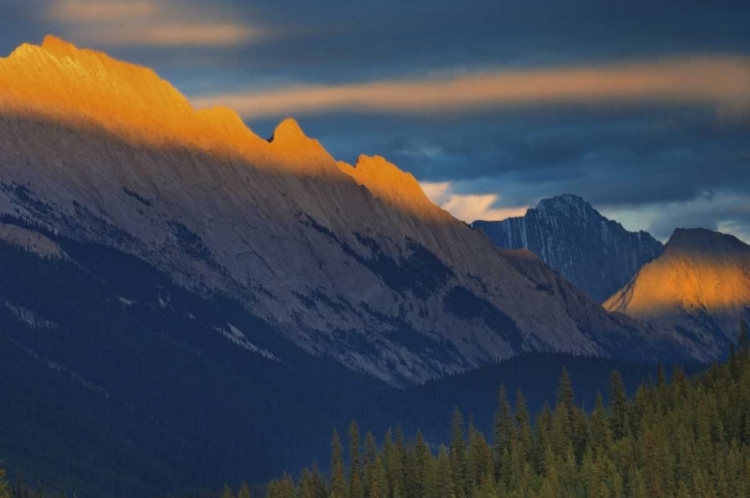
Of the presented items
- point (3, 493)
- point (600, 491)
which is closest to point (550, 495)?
point (600, 491)

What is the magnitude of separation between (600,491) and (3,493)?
64.4 meters

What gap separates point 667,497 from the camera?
197 metres

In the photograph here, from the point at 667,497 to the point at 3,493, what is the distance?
7033 cm

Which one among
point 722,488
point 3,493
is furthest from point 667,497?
point 3,493

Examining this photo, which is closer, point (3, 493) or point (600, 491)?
point (3, 493)

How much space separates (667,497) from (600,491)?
22.6ft

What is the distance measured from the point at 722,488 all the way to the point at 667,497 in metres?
5.70

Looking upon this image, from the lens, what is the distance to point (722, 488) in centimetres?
19500

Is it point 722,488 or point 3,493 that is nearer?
point 3,493

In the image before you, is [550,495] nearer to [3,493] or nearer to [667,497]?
[667,497]

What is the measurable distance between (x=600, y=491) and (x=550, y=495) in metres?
5.32

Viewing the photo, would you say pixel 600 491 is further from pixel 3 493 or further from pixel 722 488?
pixel 3 493

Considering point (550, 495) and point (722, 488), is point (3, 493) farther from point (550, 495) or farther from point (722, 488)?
point (722, 488)

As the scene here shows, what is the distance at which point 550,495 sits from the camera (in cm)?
19862
